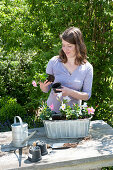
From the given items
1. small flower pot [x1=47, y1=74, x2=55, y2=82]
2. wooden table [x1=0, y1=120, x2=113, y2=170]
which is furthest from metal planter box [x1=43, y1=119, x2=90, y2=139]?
small flower pot [x1=47, y1=74, x2=55, y2=82]

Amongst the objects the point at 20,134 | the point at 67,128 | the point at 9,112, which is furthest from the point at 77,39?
the point at 9,112

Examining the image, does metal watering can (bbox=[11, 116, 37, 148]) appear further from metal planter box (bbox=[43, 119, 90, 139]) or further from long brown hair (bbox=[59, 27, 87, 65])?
long brown hair (bbox=[59, 27, 87, 65])

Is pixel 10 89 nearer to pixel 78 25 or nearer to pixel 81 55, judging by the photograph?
pixel 78 25

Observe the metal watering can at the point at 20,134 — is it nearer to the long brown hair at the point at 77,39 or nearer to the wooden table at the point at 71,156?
the wooden table at the point at 71,156

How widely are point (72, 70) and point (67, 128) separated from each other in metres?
0.60

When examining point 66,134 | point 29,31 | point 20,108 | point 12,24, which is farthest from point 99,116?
point 66,134

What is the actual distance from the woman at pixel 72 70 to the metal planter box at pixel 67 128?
278 mm

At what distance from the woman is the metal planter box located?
28cm

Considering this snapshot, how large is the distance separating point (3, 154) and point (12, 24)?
3.11 meters

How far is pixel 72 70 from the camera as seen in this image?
2496mm

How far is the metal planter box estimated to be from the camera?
2149 millimetres

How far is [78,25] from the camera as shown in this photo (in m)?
4.25

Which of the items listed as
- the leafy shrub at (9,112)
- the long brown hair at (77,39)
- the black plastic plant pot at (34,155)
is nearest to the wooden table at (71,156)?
A: the black plastic plant pot at (34,155)

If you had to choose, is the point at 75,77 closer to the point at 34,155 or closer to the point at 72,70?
the point at 72,70
